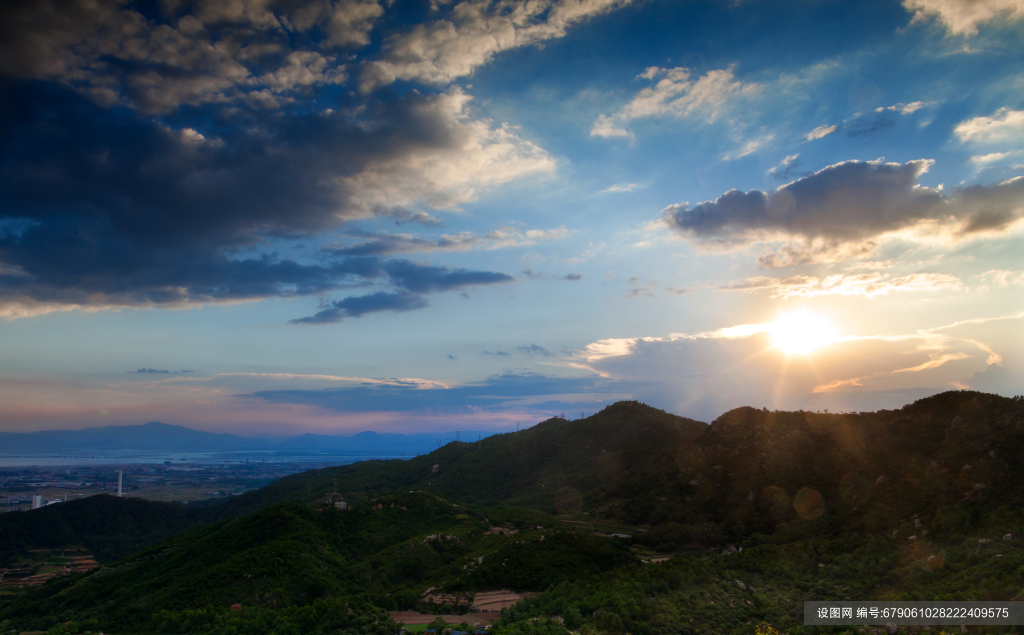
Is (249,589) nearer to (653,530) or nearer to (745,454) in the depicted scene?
(653,530)

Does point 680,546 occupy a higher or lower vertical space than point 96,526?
higher

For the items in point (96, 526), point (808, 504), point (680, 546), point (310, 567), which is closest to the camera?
point (310, 567)

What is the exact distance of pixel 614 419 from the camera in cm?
13388

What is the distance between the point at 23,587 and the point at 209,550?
145ft

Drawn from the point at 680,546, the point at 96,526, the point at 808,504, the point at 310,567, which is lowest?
the point at 96,526

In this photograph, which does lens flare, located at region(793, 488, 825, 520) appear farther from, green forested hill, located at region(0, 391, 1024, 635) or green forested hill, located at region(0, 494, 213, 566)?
green forested hill, located at region(0, 494, 213, 566)

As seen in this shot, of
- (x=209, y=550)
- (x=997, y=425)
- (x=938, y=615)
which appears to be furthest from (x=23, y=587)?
(x=997, y=425)

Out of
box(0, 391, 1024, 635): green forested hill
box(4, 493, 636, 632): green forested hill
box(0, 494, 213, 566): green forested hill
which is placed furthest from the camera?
box(0, 494, 213, 566): green forested hill

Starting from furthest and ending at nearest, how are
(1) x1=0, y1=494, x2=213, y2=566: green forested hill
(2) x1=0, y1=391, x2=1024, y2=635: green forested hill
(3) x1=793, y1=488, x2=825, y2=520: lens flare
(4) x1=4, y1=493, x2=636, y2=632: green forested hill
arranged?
(1) x1=0, y1=494, x2=213, y2=566: green forested hill < (3) x1=793, y1=488, x2=825, y2=520: lens flare < (4) x1=4, y1=493, x2=636, y2=632: green forested hill < (2) x1=0, y1=391, x2=1024, y2=635: green forested hill

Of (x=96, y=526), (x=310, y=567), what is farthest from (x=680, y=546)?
A: (x=96, y=526)

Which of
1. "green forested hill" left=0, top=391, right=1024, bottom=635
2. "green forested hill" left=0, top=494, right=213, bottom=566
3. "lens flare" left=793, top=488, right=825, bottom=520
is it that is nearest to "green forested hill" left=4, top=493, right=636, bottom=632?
"green forested hill" left=0, top=391, right=1024, bottom=635

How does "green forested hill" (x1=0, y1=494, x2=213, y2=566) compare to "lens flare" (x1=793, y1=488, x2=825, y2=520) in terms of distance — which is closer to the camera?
"lens flare" (x1=793, y1=488, x2=825, y2=520)

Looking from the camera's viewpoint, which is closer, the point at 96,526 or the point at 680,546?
the point at 680,546

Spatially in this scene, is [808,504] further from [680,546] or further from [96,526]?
[96,526]
